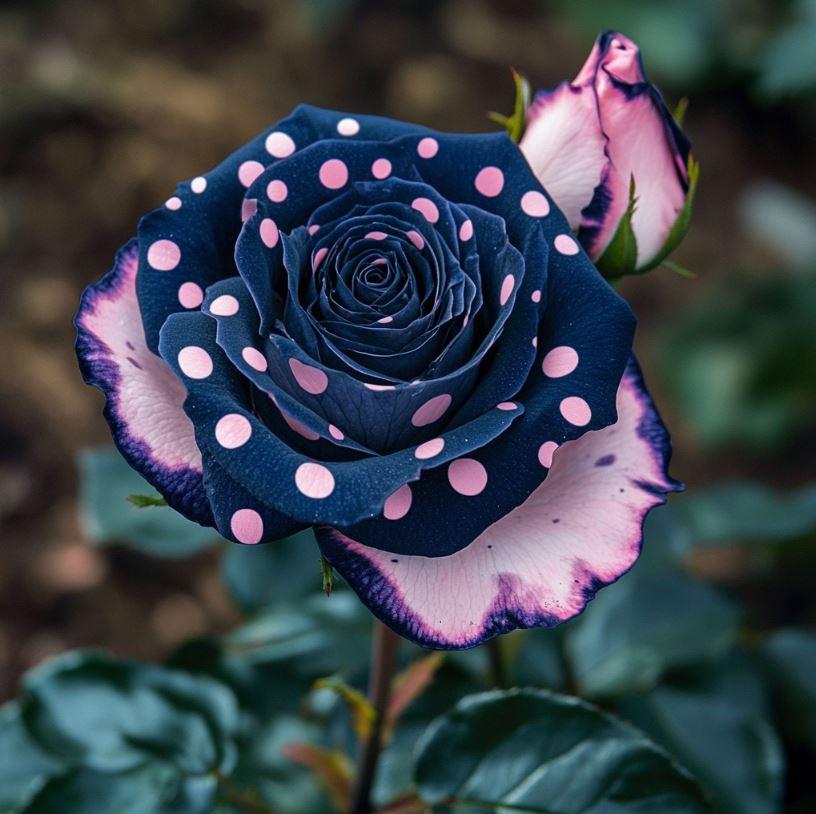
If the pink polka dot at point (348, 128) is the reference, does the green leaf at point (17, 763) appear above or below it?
below

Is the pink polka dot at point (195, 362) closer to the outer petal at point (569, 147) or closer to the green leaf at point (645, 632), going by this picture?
the outer petal at point (569, 147)

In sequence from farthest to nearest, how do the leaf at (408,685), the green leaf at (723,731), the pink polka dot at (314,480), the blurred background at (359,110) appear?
the blurred background at (359,110) < the green leaf at (723,731) < the leaf at (408,685) < the pink polka dot at (314,480)

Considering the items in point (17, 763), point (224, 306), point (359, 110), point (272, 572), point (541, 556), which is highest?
point (359, 110)

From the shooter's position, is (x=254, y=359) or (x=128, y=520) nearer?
(x=254, y=359)

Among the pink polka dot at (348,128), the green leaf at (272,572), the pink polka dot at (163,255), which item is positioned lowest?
the green leaf at (272,572)

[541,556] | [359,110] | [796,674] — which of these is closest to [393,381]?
[541,556]

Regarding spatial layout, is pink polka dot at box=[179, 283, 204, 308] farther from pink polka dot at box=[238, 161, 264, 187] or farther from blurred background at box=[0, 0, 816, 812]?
blurred background at box=[0, 0, 816, 812]

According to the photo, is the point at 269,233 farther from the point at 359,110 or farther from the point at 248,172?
the point at 359,110

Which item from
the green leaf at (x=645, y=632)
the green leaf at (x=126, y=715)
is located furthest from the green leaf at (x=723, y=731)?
the green leaf at (x=126, y=715)
